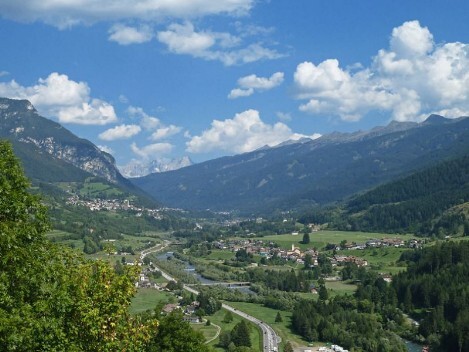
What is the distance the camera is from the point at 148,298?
121 meters

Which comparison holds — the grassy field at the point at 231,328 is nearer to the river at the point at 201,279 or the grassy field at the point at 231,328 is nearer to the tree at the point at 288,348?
the tree at the point at 288,348

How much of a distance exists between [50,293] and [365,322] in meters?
88.0

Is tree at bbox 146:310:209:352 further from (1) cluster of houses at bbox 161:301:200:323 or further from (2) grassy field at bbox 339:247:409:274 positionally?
(2) grassy field at bbox 339:247:409:274

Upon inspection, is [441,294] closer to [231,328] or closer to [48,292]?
[231,328]

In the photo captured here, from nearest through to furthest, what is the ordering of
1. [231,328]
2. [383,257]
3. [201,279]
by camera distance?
[231,328] < [201,279] < [383,257]

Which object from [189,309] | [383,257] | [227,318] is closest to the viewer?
[227,318]

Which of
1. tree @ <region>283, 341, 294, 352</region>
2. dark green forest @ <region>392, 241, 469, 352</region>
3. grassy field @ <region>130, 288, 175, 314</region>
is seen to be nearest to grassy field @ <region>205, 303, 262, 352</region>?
tree @ <region>283, 341, 294, 352</region>

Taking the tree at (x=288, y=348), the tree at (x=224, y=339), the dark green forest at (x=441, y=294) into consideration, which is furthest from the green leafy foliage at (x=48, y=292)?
the dark green forest at (x=441, y=294)

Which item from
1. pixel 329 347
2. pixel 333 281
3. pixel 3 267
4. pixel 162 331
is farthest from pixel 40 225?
pixel 333 281

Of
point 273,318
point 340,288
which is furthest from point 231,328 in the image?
point 340,288

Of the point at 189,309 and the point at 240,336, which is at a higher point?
the point at 240,336

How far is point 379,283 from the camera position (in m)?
128

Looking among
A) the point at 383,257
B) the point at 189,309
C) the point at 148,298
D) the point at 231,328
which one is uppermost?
the point at 148,298

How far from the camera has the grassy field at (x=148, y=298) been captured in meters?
110
